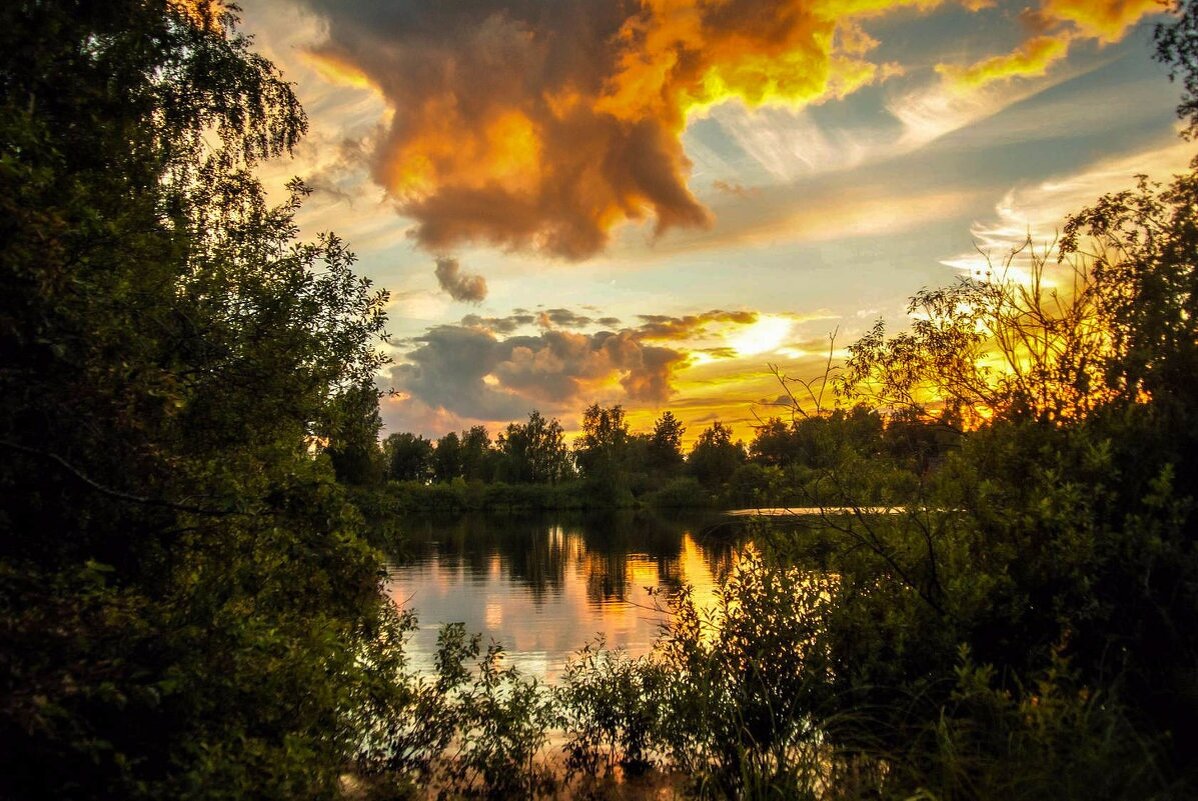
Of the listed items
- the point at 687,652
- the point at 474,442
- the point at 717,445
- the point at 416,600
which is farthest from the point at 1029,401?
the point at 474,442

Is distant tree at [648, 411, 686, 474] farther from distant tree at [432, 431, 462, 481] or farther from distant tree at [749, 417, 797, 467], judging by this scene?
distant tree at [749, 417, 797, 467]

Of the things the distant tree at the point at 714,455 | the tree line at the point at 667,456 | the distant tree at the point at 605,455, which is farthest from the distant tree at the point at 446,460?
the distant tree at the point at 714,455

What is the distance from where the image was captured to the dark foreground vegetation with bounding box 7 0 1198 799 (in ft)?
19.9

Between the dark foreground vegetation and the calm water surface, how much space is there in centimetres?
215

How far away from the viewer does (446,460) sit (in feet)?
534

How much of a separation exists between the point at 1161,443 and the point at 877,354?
4.43 meters

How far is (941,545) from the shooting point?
941 cm

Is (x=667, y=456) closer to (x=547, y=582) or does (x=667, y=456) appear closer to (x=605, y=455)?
(x=605, y=455)

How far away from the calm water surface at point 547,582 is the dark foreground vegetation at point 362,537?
7.04 feet

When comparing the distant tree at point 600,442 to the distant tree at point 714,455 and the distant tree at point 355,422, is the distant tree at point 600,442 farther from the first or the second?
the distant tree at point 355,422

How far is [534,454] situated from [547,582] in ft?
366

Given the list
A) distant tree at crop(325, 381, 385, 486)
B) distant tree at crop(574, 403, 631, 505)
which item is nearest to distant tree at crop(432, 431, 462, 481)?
distant tree at crop(574, 403, 631, 505)

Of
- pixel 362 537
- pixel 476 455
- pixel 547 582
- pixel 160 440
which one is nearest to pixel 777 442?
pixel 362 537

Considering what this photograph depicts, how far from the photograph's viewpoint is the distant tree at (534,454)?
482 ft
